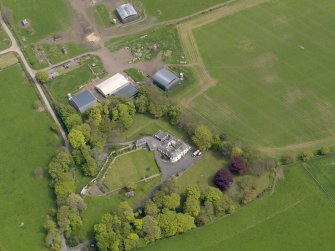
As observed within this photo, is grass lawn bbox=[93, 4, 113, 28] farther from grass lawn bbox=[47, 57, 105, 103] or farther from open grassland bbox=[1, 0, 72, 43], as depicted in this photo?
grass lawn bbox=[47, 57, 105, 103]

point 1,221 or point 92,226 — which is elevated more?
point 1,221

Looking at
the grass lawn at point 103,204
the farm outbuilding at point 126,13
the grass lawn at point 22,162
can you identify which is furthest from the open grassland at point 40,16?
the grass lawn at point 103,204

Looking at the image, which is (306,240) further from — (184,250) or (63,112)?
(63,112)

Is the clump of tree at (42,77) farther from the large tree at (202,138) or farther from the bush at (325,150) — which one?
the bush at (325,150)

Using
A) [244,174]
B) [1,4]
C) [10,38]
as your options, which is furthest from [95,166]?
[1,4]

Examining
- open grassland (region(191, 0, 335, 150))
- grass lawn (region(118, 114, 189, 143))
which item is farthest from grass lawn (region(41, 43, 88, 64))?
open grassland (region(191, 0, 335, 150))

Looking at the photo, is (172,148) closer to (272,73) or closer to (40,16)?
(272,73)
